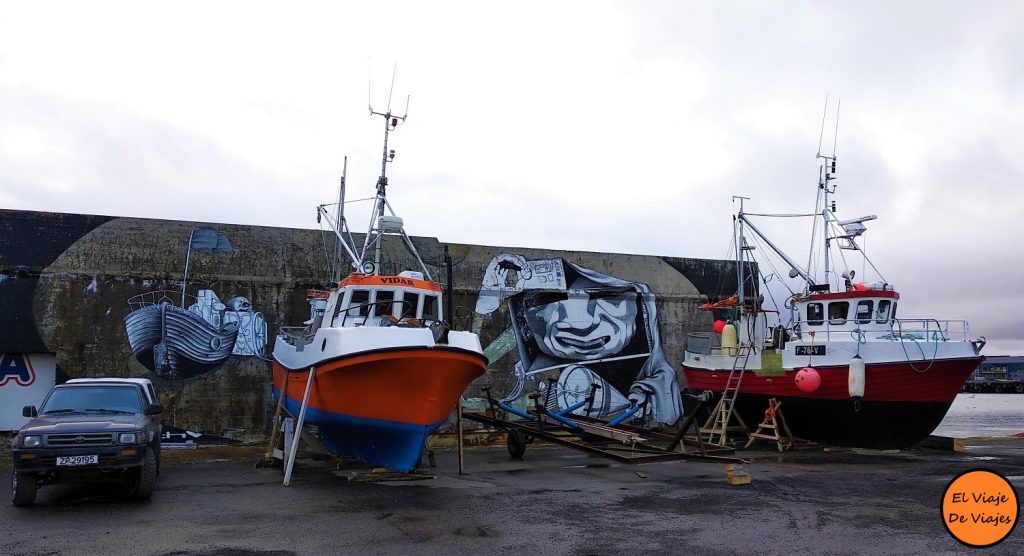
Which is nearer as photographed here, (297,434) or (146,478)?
(146,478)

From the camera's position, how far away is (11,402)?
55.3 ft

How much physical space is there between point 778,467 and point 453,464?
6.36 metres

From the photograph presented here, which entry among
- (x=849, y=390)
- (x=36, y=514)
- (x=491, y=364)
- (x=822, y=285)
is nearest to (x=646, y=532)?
(x=36, y=514)

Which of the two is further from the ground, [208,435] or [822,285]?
[822,285]

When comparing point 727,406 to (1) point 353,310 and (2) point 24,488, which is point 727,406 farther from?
(2) point 24,488

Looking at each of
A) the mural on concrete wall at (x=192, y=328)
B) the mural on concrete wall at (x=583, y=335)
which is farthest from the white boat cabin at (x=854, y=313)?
the mural on concrete wall at (x=192, y=328)

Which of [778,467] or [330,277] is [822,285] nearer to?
[778,467]

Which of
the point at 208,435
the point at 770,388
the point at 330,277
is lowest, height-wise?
the point at 208,435

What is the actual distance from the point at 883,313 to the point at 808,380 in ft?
10.5

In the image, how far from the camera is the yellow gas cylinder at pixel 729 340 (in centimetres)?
2016

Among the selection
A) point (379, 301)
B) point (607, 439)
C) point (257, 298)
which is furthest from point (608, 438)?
point (257, 298)

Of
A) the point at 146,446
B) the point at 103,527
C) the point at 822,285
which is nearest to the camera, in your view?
the point at 103,527

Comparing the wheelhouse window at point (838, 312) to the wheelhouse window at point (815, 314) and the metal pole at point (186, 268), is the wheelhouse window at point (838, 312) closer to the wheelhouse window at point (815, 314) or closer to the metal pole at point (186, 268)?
the wheelhouse window at point (815, 314)

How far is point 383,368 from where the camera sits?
38.1 ft
